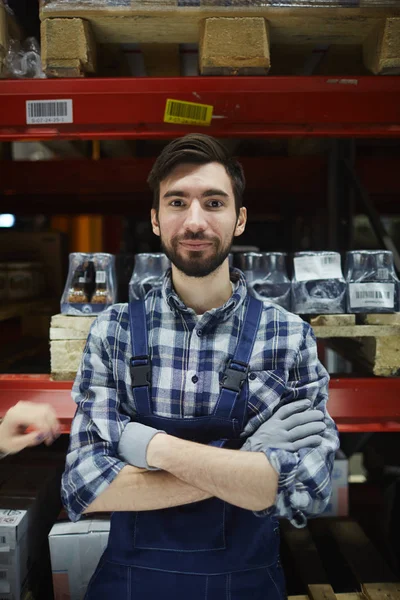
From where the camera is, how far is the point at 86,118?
2367 millimetres

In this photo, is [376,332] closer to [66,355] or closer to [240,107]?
[240,107]

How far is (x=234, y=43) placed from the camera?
2.26 meters

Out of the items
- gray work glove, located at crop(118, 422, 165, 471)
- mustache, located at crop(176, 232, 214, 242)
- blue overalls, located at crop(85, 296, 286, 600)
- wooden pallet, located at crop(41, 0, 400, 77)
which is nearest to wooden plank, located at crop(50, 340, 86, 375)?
blue overalls, located at crop(85, 296, 286, 600)

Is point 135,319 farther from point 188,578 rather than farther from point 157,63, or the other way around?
point 157,63

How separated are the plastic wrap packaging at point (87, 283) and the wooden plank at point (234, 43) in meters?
0.97

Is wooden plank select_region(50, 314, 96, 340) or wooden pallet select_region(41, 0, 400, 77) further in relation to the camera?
wooden plank select_region(50, 314, 96, 340)

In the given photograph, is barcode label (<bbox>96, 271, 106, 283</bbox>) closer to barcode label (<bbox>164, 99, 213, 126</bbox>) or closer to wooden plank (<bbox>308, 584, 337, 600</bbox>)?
barcode label (<bbox>164, 99, 213, 126</bbox>)

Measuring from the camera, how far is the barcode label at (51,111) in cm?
236

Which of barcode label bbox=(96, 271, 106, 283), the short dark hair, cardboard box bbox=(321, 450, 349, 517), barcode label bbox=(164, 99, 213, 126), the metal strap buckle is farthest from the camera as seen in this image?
cardboard box bbox=(321, 450, 349, 517)

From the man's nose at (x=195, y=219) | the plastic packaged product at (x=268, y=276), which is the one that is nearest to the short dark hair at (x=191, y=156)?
the man's nose at (x=195, y=219)

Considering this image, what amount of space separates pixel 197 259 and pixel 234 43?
1075 mm

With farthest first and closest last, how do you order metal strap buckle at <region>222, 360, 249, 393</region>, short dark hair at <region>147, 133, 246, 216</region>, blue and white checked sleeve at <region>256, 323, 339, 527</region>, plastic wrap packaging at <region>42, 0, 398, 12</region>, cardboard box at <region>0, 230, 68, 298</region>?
cardboard box at <region>0, 230, 68, 298</region>, plastic wrap packaging at <region>42, 0, 398, 12</region>, short dark hair at <region>147, 133, 246, 216</region>, metal strap buckle at <region>222, 360, 249, 393</region>, blue and white checked sleeve at <region>256, 323, 339, 527</region>

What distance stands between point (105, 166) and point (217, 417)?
239 centimetres

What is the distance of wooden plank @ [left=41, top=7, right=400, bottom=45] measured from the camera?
2.24m
